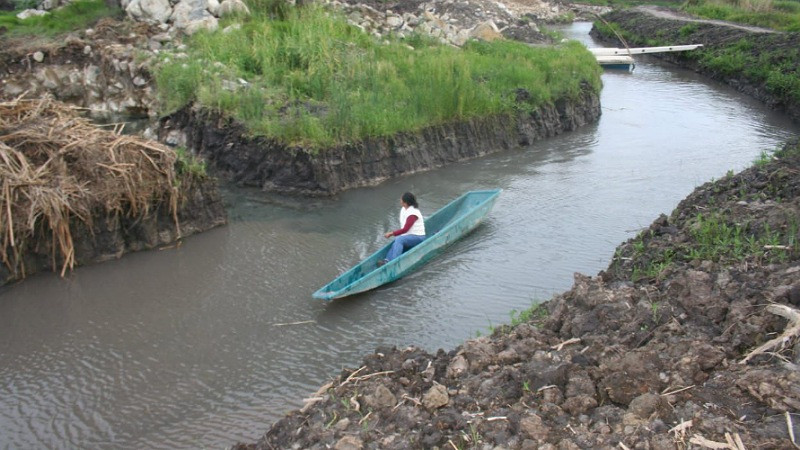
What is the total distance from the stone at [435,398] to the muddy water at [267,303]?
1941 mm

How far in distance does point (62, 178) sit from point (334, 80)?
22.6ft

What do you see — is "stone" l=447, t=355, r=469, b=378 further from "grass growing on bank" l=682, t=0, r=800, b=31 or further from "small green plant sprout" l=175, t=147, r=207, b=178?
"grass growing on bank" l=682, t=0, r=800, b=31

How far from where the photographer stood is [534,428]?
489 centimetres

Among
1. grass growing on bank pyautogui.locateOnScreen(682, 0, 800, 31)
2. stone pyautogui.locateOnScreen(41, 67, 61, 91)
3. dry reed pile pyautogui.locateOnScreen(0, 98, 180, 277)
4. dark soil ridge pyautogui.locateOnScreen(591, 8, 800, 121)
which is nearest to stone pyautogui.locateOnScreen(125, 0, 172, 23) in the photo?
stone pyautogui.locateOnScreen(41, 67, 61, 91)

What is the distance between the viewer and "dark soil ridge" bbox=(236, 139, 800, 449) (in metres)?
4.64

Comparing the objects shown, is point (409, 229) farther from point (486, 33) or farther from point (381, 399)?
point (486, 33)

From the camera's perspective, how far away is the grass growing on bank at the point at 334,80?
1393cm

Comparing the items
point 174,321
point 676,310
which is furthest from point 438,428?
point 174,321

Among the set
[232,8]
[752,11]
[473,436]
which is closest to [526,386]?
[473,436]

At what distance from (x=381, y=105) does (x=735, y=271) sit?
918 cm

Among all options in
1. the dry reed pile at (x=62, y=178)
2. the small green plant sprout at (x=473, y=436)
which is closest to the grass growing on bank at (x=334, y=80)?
the dry reed pile at (x=62, y=178)

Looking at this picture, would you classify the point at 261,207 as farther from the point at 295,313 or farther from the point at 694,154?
the point at 694,154

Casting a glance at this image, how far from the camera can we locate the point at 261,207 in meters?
12.7

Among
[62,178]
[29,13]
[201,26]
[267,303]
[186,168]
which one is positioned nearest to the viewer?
[267,303]
